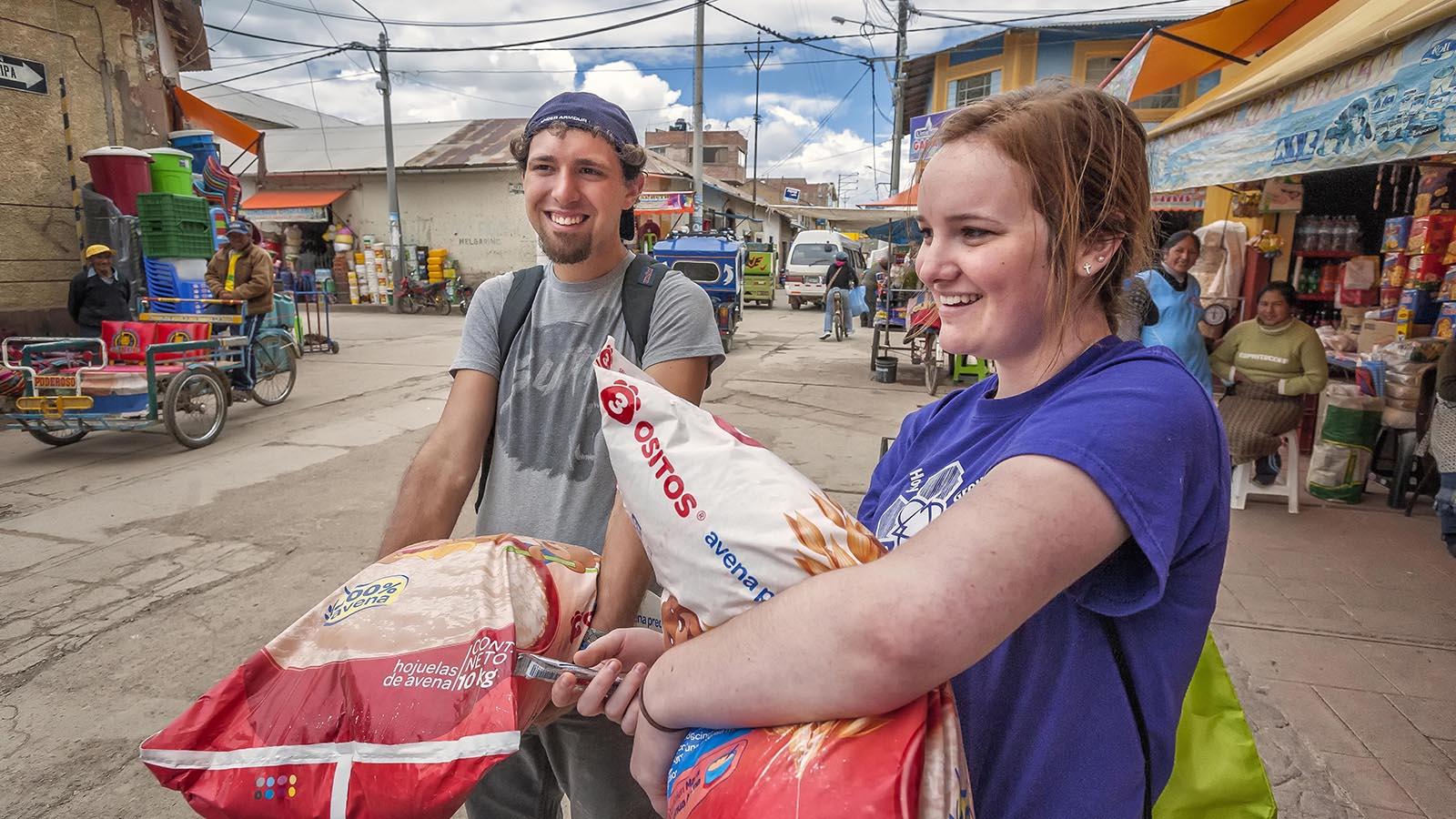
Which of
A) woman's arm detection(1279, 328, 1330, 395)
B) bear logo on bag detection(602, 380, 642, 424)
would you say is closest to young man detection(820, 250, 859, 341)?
woman's arm detection(1279, 328, 1330, 395)

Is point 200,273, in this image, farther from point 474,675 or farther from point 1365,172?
point 1365,172

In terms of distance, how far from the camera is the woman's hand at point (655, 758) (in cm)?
90

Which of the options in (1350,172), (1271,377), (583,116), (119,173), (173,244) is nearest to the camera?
(583,116)

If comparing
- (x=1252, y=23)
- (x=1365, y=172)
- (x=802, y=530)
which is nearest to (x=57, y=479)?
(x=802, y=530)

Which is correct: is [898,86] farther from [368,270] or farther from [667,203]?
[368,270]

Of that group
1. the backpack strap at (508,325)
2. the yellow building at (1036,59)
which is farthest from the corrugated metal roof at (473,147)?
the backpack strap at (508,325)

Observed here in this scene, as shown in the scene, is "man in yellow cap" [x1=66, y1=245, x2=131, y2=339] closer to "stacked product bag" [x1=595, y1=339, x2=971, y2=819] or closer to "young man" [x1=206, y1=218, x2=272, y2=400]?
"young man" [x1=206, y1=218, x2=272, y2=400]

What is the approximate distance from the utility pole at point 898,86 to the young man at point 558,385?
20.5 m

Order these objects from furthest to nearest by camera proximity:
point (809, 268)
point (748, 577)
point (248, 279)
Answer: point (809, 268) → point (248, 279) → point (748, 577)

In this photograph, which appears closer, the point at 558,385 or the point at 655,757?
the point at 655,757

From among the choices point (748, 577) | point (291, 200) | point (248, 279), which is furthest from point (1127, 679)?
point (291, 200)

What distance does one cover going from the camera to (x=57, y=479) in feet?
19.1

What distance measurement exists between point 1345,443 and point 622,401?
6389mm

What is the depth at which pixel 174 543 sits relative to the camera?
4551mm
